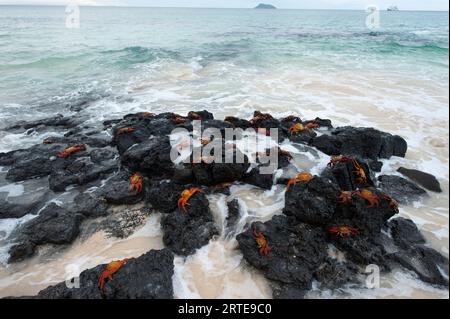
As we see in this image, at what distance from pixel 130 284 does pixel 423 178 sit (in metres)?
5.97

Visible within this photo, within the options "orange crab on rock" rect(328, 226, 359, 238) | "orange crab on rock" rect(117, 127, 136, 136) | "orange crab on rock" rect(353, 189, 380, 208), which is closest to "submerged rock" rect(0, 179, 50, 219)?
"orange crab on rock" rect(117, 127, 136, 136)

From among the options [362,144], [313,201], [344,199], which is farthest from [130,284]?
[362,144]

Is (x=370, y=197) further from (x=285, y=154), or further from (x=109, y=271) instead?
(x=109, y=271)

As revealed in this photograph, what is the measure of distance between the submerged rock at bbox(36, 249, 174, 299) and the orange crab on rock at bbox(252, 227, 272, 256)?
4.34 feet

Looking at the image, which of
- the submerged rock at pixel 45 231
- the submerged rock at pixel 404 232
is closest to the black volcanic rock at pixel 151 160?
the submerged rock at pixel 45 231

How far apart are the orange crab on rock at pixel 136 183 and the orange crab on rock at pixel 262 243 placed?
2.61 metres

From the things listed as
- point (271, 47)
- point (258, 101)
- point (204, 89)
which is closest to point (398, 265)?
point (258, 101)

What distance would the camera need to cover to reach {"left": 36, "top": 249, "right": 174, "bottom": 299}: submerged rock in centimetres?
421

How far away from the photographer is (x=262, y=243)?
493cm

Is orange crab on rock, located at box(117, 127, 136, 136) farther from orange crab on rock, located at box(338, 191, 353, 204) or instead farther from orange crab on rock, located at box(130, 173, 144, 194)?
orange crab on rock, located at box(338, 191, 353, 204)

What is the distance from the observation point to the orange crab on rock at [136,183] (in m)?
6.51

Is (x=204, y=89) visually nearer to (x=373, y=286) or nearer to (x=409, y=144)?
(x=409, y=144)

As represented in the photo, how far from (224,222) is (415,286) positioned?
301cm

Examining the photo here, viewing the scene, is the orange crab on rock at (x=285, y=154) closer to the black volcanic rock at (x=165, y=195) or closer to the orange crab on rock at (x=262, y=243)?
the black volcanic rock at (x=165, y=195)
